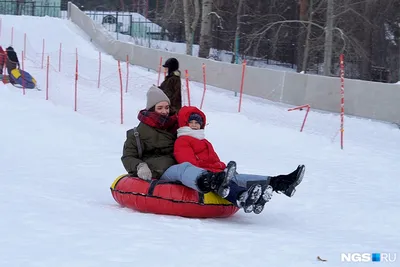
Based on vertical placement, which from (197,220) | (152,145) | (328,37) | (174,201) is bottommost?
→ (197,220)

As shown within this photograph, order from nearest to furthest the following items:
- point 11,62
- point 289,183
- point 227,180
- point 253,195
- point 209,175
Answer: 1. point 227,180
2. point 253,195
3. point 209,175
4. point 289,183
5. point 11,62

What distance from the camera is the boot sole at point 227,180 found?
21.5ft

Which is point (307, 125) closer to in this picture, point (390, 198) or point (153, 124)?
point (390, 198)

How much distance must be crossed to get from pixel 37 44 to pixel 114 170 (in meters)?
25.5

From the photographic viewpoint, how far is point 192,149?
753 centimetres

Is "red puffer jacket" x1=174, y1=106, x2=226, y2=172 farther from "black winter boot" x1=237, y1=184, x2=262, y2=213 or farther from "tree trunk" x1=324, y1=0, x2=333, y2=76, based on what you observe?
"tree trunk" x1=324, y1=0, x2=333, y2=76

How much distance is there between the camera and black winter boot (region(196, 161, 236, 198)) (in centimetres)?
661

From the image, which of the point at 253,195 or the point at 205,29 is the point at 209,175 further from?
the point at 205,29

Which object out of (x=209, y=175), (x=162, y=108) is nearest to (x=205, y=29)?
(x=162, y=108)

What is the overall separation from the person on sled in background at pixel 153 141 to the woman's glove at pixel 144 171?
0.12ft

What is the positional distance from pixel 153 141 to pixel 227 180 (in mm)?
1363

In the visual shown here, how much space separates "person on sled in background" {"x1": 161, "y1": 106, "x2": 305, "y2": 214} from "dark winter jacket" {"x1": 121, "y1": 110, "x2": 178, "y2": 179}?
0.58 feet

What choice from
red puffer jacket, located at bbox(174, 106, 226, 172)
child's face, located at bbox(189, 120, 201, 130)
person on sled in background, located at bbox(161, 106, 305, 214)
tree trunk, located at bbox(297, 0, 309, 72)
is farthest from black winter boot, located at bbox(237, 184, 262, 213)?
tree trunk, located at bbox(297, 0, 309, 72)

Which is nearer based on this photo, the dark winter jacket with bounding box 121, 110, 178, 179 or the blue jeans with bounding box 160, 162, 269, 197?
the blue jeans with bounding box 160, 162, 269, 197
